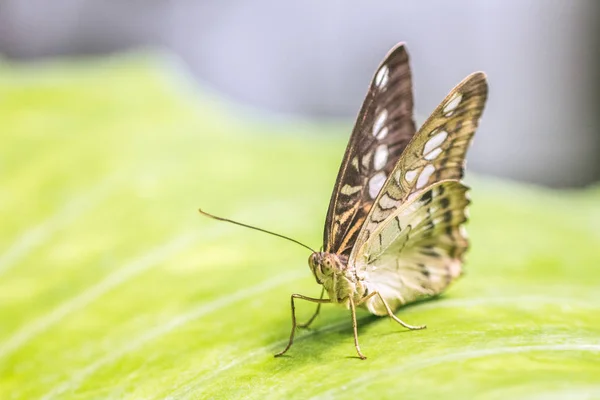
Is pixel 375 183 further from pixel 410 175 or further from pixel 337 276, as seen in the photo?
pixel 337 276

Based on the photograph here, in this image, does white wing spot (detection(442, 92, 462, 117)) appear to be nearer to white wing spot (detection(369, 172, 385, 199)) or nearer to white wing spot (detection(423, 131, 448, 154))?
white wing spot (detection(423, 131, 448, 154))

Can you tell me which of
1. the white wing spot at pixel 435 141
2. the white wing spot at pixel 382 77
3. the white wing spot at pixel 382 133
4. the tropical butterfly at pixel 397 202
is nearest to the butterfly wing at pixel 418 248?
the tropical butterfly at pixel 397 202

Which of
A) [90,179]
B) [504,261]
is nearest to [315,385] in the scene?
[504,261]

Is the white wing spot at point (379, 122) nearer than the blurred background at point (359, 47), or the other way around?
the white wing spot at point (379, 122)

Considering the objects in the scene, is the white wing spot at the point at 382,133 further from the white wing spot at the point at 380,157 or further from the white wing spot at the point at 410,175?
the white wing spot at the point at 410,175

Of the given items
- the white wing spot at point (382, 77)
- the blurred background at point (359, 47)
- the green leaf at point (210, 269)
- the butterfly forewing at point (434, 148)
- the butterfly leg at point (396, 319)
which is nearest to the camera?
the green leaf at point (210, 269)

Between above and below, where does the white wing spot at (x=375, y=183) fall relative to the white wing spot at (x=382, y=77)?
below

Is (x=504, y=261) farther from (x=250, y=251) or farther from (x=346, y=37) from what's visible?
(x=346, y=37)
